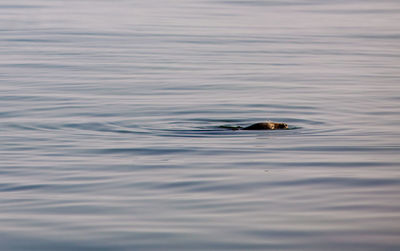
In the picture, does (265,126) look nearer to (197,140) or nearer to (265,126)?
(265,126)

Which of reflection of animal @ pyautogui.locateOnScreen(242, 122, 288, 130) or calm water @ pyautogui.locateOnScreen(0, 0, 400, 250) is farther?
reflection of animal @ pyautogui.locateOnScreen(242, 122, 288, 130)

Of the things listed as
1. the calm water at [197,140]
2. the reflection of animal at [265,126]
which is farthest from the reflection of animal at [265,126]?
the calm water at [197,140]

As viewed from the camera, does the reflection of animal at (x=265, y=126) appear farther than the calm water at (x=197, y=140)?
Yes

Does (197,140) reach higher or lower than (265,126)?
lower

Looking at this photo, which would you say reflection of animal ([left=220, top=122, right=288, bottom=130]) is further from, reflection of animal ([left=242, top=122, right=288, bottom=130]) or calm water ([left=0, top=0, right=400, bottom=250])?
calm water ([left=0, top=0, right=400, bottom=250])

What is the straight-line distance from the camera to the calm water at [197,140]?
28.5 feet

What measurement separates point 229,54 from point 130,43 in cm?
388

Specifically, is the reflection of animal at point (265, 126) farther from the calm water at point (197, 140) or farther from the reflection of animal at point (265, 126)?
the calm water at point (197, 140)

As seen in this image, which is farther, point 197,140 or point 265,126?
point 265,126

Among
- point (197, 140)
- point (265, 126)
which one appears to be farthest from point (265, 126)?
point (197, 140)

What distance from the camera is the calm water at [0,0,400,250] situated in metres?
8.69

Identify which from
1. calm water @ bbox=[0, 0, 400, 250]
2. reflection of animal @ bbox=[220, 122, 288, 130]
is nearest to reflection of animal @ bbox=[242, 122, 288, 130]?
reflection of animal @ bbox=[220, 122, 288, 130]

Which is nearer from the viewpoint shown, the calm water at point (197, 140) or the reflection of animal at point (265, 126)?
the calm water at point (197, 140)

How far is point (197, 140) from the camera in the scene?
13906mm
